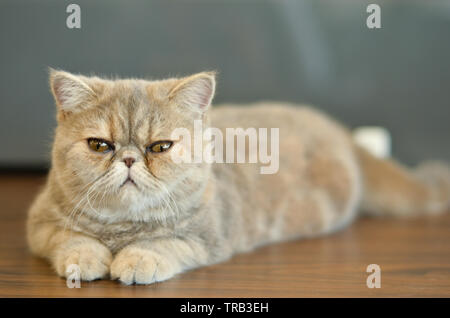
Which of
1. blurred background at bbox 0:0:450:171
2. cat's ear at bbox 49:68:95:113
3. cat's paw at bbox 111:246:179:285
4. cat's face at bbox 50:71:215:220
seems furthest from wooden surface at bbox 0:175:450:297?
blurred background at bbox 0:0:450:171

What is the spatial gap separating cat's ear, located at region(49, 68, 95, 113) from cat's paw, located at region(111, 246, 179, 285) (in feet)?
1.53

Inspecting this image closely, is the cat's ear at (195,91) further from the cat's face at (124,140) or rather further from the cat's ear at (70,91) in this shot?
the cat's ear at (70,91)

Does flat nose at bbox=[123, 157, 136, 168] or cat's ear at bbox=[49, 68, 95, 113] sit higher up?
cat's ear at bbox=[49, 68, 95, 113]

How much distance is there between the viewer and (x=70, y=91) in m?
1.63

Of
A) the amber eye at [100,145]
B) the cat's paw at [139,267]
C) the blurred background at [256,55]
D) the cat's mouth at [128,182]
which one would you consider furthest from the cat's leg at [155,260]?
the blurred background at [256,55]

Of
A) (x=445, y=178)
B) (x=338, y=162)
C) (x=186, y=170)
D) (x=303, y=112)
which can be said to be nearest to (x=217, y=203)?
(x=186, y=170)

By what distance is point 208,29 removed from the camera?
373cm

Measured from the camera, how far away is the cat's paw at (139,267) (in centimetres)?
150

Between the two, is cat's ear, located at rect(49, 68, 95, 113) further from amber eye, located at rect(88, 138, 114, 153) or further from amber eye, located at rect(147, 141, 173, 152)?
amber eye, located at rect(147, 141, 173, 152)

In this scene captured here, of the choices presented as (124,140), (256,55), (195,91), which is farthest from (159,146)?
(256,55)

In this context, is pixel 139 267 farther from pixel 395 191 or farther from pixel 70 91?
pixel 395 191

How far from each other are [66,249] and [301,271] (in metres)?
0.73

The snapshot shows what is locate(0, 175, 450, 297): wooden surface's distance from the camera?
1.50m
